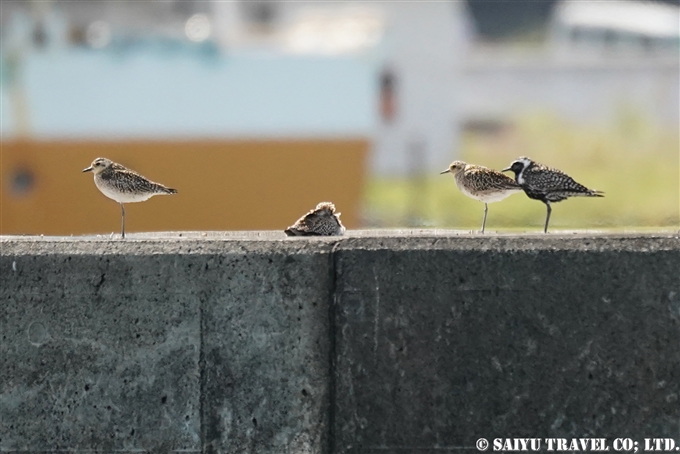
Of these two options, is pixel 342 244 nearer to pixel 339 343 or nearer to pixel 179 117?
pixel 339 343

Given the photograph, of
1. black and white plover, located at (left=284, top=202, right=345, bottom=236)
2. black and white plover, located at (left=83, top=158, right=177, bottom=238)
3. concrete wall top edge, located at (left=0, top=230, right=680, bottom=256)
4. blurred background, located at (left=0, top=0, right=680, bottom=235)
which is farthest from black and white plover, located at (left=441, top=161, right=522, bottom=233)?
blurred background, located at (left=0, top=0, right=680, bottom=235)

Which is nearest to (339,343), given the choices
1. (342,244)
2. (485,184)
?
(342,244)

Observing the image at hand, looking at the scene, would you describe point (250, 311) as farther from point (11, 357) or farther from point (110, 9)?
point (110, 9)

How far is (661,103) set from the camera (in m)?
49.7

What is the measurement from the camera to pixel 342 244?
4.84 metres

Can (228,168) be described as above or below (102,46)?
below

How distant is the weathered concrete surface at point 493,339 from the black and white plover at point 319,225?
123cm

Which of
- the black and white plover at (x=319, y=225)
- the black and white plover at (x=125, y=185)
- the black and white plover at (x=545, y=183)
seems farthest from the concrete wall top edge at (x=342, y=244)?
the black and white plover at (x=125, y=185)

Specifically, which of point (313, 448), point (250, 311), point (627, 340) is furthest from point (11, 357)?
point (627, 340)

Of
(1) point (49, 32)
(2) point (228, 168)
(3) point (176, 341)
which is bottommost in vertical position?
(2) point (228, 168)

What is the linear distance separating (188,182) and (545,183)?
20.5 m

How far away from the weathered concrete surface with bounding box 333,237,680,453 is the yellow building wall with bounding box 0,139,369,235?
21590 mm

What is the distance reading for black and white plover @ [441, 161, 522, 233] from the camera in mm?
6824

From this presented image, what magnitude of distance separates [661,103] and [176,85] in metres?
30.0
